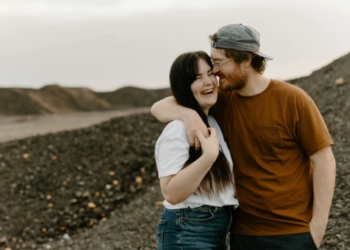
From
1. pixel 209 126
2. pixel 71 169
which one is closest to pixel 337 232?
pixel 209 126

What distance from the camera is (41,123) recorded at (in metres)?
16.3

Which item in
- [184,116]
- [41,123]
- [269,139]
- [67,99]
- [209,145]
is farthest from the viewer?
[67,99]

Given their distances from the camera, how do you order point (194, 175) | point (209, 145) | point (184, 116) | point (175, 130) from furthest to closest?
point (184, 116)
point (175, 130)
point (209, 145)
point (194, 175)

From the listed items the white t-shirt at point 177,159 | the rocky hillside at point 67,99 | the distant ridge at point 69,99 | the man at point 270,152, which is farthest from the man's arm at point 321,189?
the rocky hillside at point 67,99

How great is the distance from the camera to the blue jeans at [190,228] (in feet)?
10.1

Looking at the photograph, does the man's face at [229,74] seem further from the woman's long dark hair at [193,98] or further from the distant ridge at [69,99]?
the distant ridge at [69,99]

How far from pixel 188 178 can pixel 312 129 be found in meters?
0.84

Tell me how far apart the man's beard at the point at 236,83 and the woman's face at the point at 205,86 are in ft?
0.46

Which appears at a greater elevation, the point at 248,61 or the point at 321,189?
the point at 248,61

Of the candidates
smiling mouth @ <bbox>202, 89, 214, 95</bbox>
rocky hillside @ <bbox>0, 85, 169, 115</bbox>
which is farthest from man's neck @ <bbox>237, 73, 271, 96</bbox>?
rocky hillside @ <bbox>0, 85, 169, 115</bbox>

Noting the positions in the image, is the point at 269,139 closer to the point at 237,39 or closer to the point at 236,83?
the point at 236,83

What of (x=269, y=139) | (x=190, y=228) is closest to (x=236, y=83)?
(x=269, y=139)

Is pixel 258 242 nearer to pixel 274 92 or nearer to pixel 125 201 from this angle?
pixel 274 92

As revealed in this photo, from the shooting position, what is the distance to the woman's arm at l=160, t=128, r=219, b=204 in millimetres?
2908
